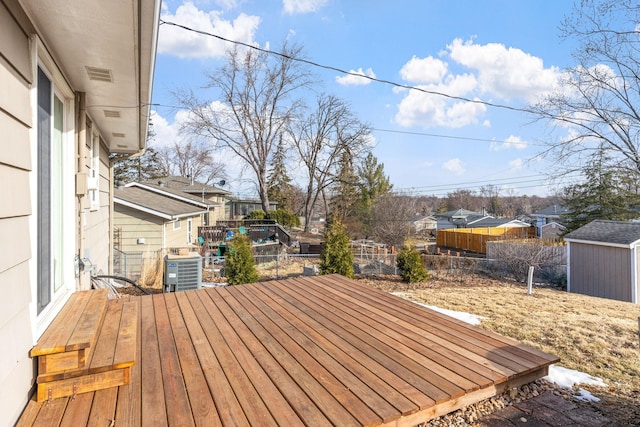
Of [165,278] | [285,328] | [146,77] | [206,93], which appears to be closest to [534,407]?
[285,328]

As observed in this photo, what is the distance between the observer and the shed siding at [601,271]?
10.4 metres

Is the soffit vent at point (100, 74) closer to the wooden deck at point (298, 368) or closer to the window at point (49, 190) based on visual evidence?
the window at point (49, 190)

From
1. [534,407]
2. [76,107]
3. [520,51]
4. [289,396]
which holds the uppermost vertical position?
[520,51]

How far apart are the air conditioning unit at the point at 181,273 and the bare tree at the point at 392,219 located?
14.1 meters

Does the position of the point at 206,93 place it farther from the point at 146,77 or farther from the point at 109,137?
the point at 146,77

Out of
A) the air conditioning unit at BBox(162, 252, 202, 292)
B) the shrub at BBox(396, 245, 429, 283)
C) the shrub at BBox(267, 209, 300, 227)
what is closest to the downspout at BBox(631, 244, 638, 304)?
the shrub at BBox(396, 245, 429, 283)

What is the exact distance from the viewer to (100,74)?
2.82m

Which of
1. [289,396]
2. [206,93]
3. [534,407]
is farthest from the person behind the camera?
[206,93]

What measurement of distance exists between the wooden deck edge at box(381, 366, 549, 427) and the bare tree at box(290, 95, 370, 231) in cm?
2380

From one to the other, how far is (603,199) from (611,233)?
9.83 meters

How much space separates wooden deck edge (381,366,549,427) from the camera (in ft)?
5.95

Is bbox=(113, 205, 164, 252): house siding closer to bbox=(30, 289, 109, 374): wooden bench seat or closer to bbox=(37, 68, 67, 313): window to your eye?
bbox=(37, 68, 67, 313): window

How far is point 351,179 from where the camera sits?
27.2 meters

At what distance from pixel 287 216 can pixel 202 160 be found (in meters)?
10.9
